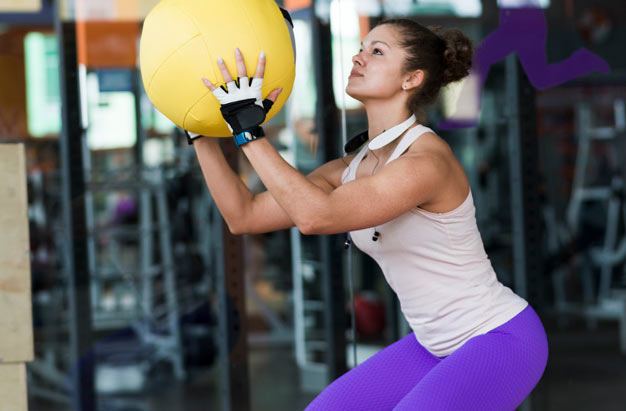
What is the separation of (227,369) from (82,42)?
2470mm

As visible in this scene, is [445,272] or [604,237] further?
[604,237]

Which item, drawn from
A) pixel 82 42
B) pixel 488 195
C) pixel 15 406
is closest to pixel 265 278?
pixel 488 195

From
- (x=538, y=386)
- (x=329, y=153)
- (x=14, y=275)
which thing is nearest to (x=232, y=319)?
(x=329, y=153)

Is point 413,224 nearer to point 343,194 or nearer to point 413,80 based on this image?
point 343,194

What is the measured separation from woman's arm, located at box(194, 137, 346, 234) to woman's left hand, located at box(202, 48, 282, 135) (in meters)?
0.31

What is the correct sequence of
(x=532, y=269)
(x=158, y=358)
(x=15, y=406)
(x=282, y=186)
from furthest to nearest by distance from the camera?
(x=158, y=358), (x=532, y=269), (x=15, y=406), (x=282, y=186)

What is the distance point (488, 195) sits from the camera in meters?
5.89

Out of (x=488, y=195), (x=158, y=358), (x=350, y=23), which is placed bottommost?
(x=158, y=358)

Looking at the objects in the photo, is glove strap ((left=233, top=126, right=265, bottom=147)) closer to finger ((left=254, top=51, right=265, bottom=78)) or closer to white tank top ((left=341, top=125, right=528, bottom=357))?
finger ((left=254, top=51, right=265, bottom=78))

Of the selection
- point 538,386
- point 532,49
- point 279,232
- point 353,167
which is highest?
point 532,49

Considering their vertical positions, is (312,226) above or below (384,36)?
below

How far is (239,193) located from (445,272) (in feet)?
1.85

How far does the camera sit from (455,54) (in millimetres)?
1797

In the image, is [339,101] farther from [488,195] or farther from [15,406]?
[488,195]
